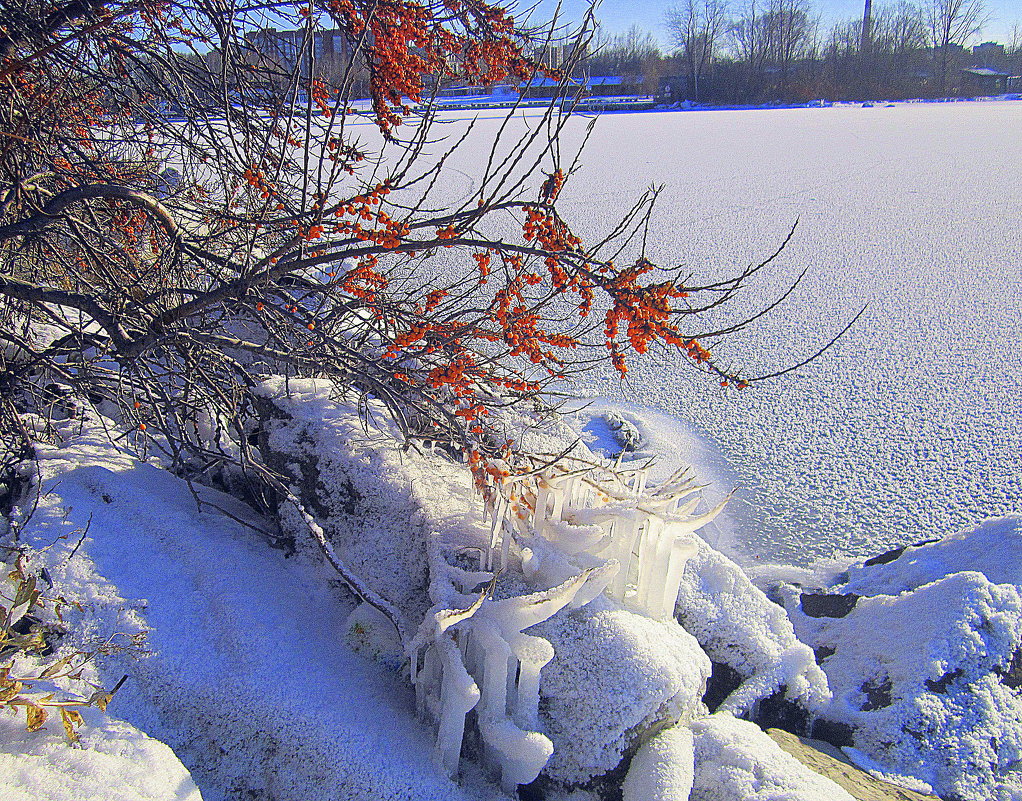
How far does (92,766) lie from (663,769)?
4.58ft

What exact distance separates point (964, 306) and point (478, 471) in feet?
16.3

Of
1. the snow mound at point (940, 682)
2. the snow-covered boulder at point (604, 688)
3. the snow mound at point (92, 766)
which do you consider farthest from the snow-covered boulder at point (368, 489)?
the snow mound at point (940, 682)

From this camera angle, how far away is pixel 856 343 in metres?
5.00

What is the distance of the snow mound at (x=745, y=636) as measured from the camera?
2.36m

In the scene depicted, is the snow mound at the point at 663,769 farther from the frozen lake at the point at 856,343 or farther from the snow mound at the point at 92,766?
the frozen lake at the point at 856,343

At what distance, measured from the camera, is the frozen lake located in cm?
346

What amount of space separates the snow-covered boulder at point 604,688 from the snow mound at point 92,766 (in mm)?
946

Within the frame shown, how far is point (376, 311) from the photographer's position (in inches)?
88.4

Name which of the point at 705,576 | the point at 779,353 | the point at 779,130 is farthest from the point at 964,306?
the point at 779,130

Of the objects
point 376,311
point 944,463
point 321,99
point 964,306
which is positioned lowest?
point 944,463

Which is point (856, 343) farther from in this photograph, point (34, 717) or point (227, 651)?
point (34, 717)

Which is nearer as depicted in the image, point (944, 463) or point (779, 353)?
point (944, 463)

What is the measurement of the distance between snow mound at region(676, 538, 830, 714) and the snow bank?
982mm

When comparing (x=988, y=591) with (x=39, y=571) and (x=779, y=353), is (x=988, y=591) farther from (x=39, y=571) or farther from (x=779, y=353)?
(x=39, y=571)
